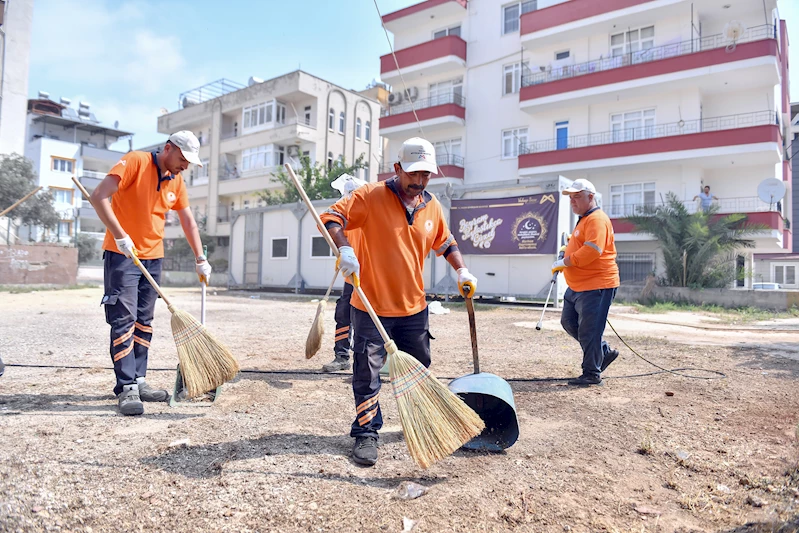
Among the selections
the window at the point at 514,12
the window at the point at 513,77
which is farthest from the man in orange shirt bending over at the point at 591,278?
the window at the point at 514,12

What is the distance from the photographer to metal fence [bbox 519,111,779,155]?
2017 cm

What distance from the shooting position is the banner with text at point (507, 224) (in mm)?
12805

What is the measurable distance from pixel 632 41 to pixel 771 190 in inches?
360

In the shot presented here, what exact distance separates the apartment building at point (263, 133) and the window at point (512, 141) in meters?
10.2

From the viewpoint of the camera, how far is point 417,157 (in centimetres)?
301

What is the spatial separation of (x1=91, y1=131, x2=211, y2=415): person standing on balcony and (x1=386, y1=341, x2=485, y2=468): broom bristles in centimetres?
184

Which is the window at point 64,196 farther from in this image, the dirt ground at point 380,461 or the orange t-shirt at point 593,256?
the orange t-shirt at point 593,256

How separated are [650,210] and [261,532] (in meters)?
17.5

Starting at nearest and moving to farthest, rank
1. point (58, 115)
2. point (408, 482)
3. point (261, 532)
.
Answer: point (261, 532), point (408, 482), point (58, 115)

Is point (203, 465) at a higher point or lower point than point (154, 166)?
lower

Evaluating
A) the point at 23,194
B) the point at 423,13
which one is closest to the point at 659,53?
the point at 423,13

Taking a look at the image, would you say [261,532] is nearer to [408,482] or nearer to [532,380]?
[408,482]

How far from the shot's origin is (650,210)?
17.1 meters

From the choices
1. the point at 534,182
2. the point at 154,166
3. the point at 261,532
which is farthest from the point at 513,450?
the point at 534,182
